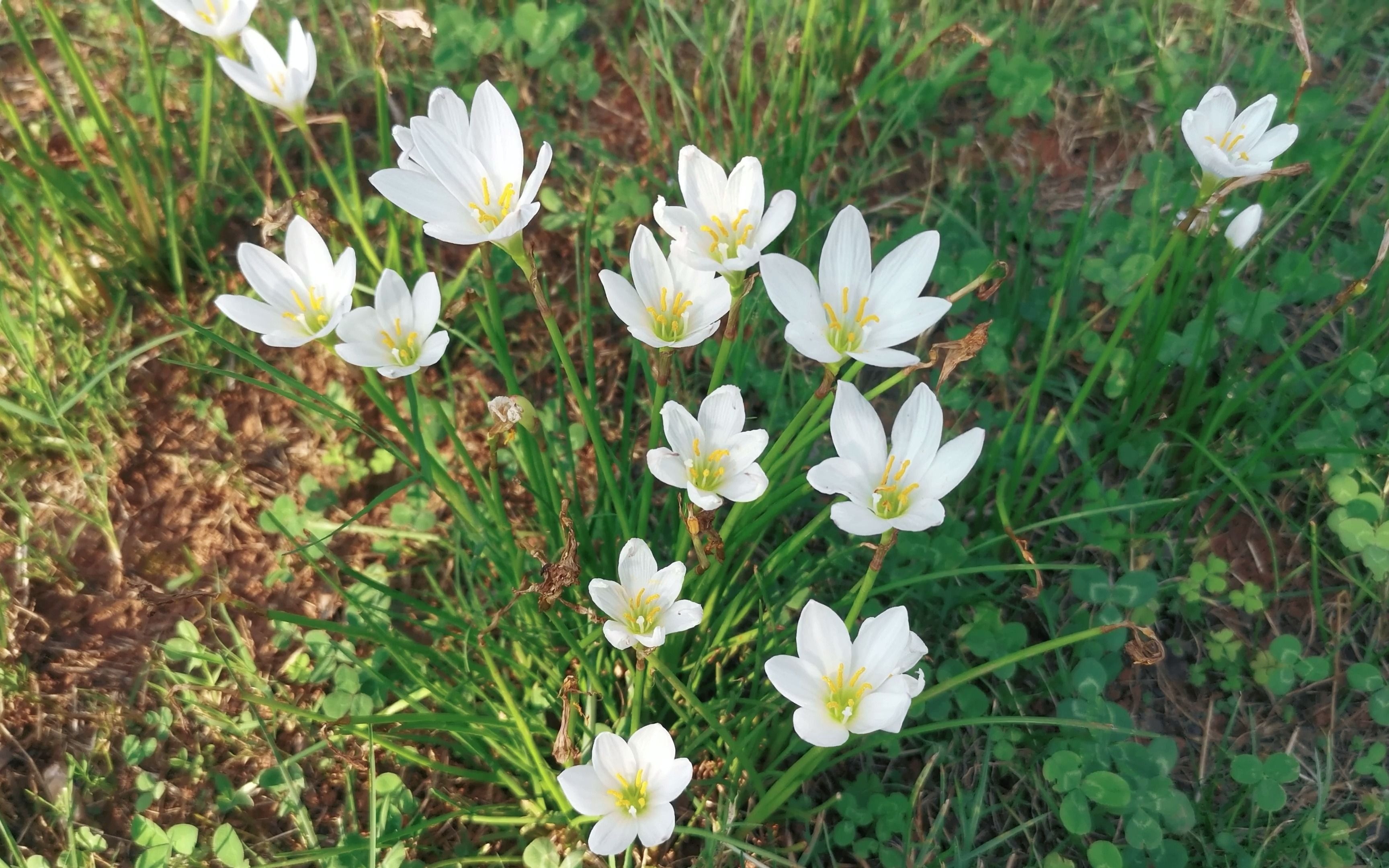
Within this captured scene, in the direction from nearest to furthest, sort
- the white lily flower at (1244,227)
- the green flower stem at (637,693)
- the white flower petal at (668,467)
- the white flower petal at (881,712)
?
the white flower petal at (881,712)
the white flower petal at (668,467)
the green flower stem at (637,693)
the white lily flower at (1244,227)

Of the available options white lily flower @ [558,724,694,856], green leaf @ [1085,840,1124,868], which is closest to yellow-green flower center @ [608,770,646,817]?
white lily flower @ [558,724,694,856]

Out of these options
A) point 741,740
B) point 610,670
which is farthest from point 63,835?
point 741,740

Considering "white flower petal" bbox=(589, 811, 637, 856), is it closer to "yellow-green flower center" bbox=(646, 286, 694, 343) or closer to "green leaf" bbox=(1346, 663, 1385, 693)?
"yellow-green flower center" bbox=(646, 286, 694, 343)

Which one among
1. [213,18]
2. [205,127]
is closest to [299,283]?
[213,18]

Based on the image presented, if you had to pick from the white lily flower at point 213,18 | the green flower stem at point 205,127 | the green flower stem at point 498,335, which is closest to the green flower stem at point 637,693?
the green flower stem at point 498,335

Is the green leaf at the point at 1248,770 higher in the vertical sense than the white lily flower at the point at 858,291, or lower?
lower

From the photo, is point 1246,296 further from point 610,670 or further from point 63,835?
point 63,835

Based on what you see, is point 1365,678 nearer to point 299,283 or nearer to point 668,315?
point 668,315

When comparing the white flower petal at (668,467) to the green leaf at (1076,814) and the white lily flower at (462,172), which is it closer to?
the white lily flower at (462,172)
